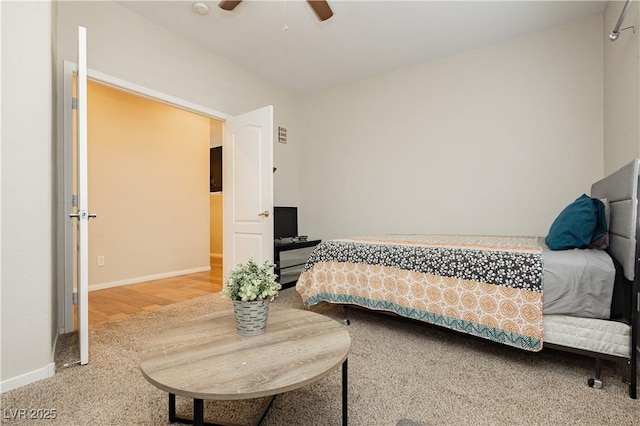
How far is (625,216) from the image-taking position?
172 centimetres

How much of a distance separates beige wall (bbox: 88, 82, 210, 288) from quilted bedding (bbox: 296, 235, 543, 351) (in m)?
2.90

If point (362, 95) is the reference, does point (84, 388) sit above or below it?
below

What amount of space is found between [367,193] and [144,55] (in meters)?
3.00

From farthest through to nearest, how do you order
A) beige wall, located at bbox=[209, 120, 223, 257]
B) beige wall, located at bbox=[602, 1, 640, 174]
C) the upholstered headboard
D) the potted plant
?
beige wall, located at bbox=[209, 120, 223, 257] → beige wall, located at bbox=[602, 1, 640, 174] → the upholstered headboard → the potted plant

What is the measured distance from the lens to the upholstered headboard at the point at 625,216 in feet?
5.26

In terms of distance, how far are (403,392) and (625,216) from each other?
1.54 metres

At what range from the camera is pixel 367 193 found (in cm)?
439

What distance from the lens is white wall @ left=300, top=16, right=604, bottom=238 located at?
3.10 metres

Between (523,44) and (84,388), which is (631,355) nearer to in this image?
(84,388)

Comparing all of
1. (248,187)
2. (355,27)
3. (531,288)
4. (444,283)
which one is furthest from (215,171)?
(531,288)

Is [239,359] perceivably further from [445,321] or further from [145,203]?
[145,203]

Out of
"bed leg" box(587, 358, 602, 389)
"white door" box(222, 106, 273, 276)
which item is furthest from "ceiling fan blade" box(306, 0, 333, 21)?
"bed leg" box(587, 358, 602, 389)

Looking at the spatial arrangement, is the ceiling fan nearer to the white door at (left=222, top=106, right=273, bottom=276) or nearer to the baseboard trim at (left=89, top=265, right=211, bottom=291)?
the white door at (left=222, top=106, right=273, bottom=276)

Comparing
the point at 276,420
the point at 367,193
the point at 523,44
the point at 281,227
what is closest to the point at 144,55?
the point at 281,227
